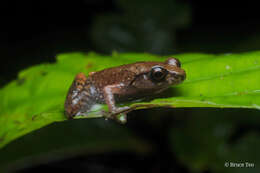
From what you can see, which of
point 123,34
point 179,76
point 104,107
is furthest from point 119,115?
point 123,34

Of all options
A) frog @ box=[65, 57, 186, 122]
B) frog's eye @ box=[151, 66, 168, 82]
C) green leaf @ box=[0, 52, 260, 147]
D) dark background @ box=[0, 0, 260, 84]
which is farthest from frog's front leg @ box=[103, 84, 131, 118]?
dark background @ box=[0, 0, 260, 84]

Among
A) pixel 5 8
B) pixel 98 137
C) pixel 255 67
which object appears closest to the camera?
pixel 255 67

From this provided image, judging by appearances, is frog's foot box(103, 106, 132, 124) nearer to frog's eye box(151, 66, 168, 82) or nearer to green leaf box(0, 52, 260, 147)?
green leaf box(0, 52, 260, 147)

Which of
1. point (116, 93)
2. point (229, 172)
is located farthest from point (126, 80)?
point (229, 172)

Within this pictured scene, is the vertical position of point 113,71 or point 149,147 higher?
point 113,71

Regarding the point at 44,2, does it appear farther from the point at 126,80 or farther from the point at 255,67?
the point at 255,67

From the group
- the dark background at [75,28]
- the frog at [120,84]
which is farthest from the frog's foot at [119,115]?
the dark background at [75,28]

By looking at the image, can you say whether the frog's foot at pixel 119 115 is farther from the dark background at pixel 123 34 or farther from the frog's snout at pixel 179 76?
the dark background at pixel 123 34
